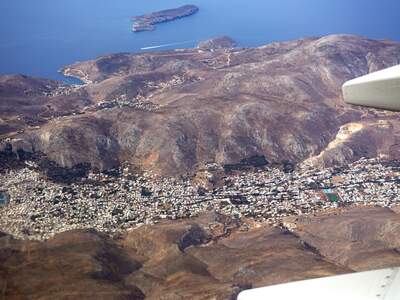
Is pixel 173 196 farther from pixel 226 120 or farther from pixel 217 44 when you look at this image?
pixel 217 44

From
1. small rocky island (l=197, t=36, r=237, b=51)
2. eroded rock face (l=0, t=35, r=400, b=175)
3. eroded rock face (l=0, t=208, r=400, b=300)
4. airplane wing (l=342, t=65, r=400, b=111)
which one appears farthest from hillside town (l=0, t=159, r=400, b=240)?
small rocky island (l=197, t=36, r=237, b=51)

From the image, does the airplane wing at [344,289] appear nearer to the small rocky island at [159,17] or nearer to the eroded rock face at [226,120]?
the eroded rock face at [226,120]

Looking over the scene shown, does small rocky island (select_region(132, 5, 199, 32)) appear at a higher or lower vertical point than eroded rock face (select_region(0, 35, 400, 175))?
higher

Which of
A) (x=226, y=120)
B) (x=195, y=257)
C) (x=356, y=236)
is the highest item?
(x=226, y=120)

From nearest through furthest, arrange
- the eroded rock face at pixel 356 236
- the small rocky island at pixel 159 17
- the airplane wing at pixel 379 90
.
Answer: the airplane wing at pixel 379 90
the eroded rock face at pixel 356 236
the small rocky island at pixel 159 17

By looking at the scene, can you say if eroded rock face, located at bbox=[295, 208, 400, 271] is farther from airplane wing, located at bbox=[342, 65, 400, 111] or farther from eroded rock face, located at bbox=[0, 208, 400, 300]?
airplane wing, located at bbox=[342, 65, 400, 111]

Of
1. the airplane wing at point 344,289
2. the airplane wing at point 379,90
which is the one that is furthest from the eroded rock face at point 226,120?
the airplane wing at point 344,289

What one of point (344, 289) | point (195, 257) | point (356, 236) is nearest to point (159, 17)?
point (356, 236)
